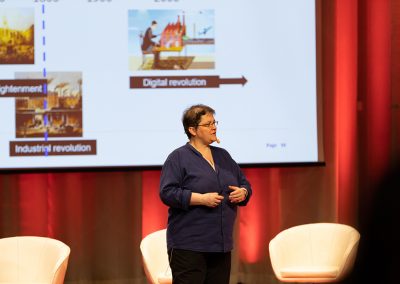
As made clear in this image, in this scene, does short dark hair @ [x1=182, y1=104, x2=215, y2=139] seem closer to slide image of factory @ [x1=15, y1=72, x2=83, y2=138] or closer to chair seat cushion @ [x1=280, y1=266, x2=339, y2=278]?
chair seat cushion @ [x1=280, y1=266, x2=339, y2=278]

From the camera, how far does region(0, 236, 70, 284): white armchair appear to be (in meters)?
4.18

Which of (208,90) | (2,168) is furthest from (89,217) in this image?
(208,90)

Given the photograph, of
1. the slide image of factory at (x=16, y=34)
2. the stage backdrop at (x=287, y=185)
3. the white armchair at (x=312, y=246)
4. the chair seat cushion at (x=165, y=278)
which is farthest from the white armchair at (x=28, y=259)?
the white armchair at (x=312, y=246)

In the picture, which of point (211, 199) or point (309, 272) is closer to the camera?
point (211, 199)

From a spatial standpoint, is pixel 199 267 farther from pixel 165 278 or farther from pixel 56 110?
pixel 56 110

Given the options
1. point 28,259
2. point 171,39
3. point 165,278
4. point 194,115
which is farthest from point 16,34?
point 194,115

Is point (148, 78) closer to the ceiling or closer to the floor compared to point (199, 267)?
closer to the ceiling

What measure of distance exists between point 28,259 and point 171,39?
1958mm

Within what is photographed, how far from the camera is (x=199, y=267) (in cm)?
279

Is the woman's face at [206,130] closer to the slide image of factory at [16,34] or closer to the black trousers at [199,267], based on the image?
the black trousers at [199,267]

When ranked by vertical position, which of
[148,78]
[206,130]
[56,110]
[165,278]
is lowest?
[165,278]

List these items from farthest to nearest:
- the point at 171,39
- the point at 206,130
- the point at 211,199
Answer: the point at 171,39 < the point at 206,130 < the point at 211,199

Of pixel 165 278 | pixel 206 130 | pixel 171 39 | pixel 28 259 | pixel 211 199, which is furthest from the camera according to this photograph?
pixel 171 39

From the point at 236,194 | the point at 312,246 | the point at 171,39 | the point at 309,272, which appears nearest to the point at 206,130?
the point at 236,194
